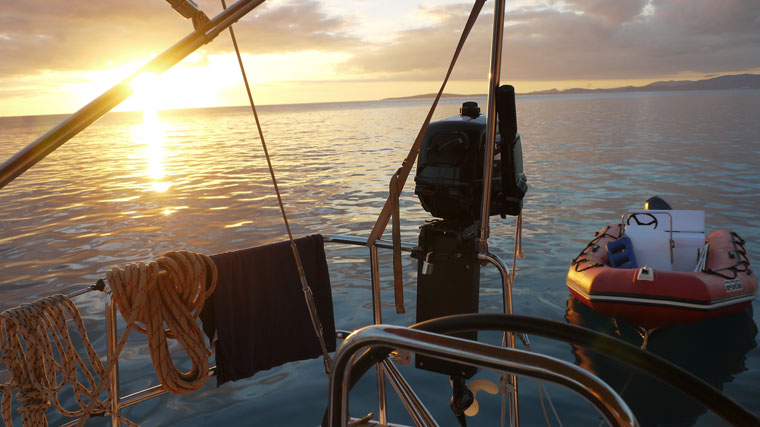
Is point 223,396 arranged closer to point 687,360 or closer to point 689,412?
point 689,412

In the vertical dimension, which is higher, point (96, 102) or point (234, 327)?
point (96, 102)

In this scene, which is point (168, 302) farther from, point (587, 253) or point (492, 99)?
point (587, 253)

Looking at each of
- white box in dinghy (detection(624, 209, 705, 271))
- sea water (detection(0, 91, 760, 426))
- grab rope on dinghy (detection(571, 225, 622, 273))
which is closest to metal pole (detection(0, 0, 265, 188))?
sea water (detection(0, 91, 760, 426))

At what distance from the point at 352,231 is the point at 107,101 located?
867 cm

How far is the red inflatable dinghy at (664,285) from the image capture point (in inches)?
204

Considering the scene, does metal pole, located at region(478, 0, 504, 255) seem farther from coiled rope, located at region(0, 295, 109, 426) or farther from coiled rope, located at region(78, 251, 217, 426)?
coiled rope, located at region(0, 295, 109, 426)

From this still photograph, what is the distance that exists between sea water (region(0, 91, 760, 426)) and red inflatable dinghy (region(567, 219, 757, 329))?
0.38 metres

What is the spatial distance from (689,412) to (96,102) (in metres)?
4.55

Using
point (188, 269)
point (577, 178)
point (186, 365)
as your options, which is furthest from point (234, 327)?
point (577, 178)

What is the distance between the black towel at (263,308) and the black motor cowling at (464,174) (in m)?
0.57

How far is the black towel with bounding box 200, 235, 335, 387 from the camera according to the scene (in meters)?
2.28

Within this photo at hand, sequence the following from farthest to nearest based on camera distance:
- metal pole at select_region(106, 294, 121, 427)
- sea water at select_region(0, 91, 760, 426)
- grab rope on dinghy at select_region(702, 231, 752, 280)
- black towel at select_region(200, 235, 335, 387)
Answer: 1. grab rope on dinghy at select_region(702, 231, 752, 280)
2. sea water at select_region(0, 91, 760, 426)
3. black towel at select_region(200, 235, 335, 387)
4. metal pole at select_region(106, 294, 121, 427)

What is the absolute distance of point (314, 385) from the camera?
4.73m

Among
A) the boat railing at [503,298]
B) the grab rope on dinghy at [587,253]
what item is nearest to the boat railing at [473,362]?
the boat railing at [503,298]
